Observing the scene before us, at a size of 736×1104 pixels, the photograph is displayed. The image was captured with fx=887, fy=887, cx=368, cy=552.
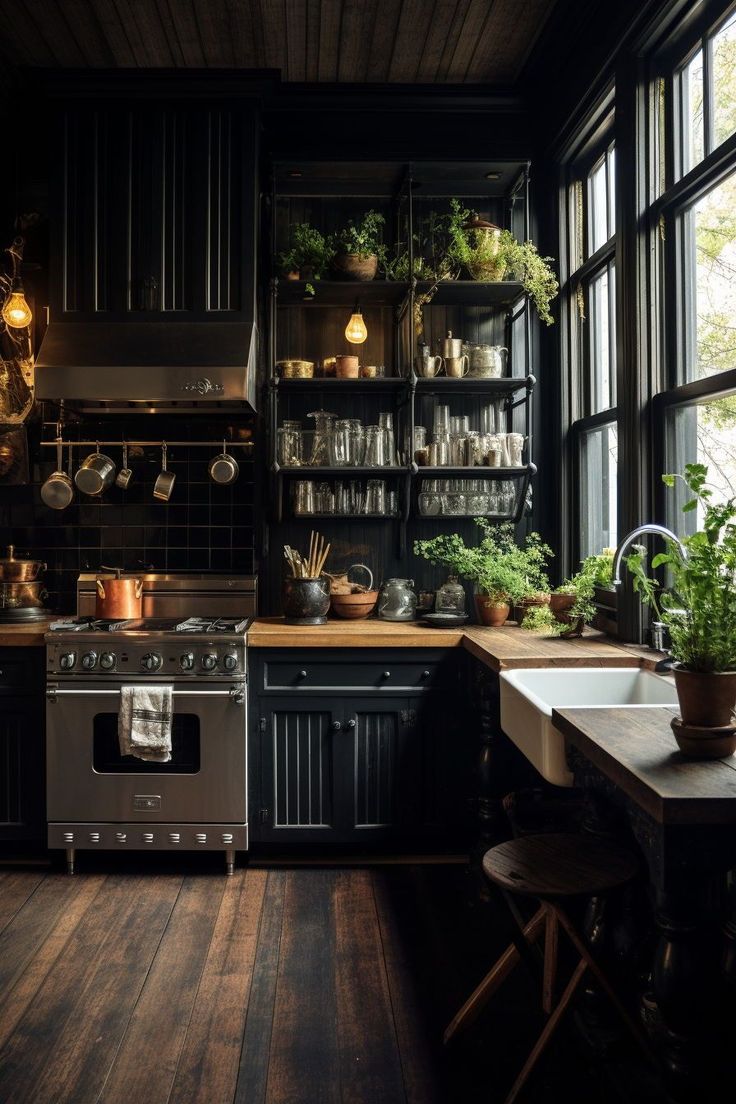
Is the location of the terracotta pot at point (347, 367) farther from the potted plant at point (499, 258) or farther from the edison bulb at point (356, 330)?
the potted plant at point (499, 258)

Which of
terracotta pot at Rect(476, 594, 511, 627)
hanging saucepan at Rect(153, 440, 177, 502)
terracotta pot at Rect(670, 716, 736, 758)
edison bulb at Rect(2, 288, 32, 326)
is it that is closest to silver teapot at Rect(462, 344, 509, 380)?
terracotta pot at Rect(476, 594, 511, 627)

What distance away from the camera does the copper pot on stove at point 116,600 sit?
3875 mm

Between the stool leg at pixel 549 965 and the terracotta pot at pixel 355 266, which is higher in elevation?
the terracotta pot at pixel 355 266

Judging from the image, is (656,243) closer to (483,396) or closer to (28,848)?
(483,396)

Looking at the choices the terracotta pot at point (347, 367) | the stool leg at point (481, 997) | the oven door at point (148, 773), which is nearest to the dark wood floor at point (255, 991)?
the stool leg at point (481, 997)

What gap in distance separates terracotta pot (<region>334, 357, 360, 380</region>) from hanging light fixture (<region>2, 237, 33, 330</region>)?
55.9 inches

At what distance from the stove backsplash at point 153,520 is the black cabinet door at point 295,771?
0.87 metres

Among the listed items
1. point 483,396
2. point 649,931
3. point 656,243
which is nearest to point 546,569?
point 483,396

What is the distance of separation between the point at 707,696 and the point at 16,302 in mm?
3495

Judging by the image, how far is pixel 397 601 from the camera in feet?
13.0

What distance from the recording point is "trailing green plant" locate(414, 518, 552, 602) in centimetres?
377

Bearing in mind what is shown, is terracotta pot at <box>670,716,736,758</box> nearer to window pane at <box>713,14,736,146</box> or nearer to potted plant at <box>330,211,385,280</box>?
window pane at <box>713,14,736,146</box>

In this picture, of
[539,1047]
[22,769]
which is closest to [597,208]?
[539,1047]

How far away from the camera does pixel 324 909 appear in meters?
3.16
